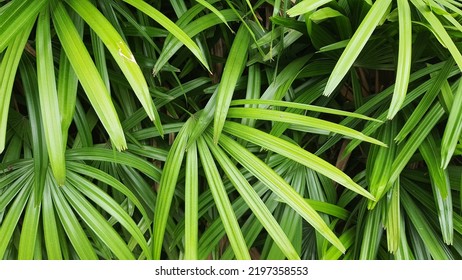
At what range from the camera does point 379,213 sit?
2.49 feet

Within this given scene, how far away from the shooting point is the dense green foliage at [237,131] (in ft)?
2.00

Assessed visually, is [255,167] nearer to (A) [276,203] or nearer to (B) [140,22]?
(A) [276,203]

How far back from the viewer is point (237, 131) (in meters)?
0.71

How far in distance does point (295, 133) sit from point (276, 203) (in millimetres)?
130

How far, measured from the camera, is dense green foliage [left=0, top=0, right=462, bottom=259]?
609 mm

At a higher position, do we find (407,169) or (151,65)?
(151,65)

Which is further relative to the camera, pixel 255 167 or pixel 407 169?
pixel 407 169
